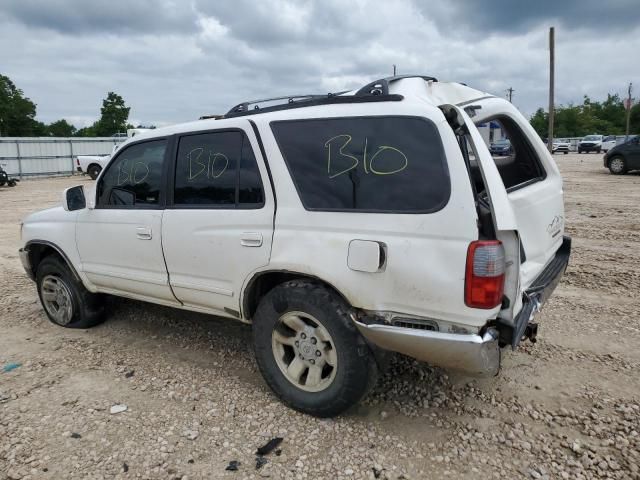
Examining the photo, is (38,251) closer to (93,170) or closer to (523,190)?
(523,190)

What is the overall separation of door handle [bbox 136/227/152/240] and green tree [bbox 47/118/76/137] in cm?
6855

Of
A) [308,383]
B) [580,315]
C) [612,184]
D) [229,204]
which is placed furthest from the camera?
[612,184]

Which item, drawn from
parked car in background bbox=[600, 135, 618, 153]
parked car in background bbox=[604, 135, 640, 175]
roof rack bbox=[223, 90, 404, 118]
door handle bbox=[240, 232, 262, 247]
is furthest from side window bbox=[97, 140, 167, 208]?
parked car in background bbox=[600, 135, 618, 153]

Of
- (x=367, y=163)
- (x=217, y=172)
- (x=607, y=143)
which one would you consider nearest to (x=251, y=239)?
(x=217, y=172)

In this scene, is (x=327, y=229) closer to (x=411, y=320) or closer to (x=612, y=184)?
(x=411, y=320)

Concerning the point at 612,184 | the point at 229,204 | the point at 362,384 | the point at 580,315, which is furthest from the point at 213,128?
the point at 612,184

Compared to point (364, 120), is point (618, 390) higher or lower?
lower

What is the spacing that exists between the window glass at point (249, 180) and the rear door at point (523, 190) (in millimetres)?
1297

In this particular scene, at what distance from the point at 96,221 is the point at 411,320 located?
2.73 meters

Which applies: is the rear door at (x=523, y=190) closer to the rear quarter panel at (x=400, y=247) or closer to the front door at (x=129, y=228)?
the rear quarter panel at (x=400, y=247)

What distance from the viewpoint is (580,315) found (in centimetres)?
461

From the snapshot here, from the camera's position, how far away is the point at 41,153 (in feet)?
85.4

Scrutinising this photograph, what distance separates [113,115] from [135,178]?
2003 inches

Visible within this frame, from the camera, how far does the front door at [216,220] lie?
3115 millimetres
